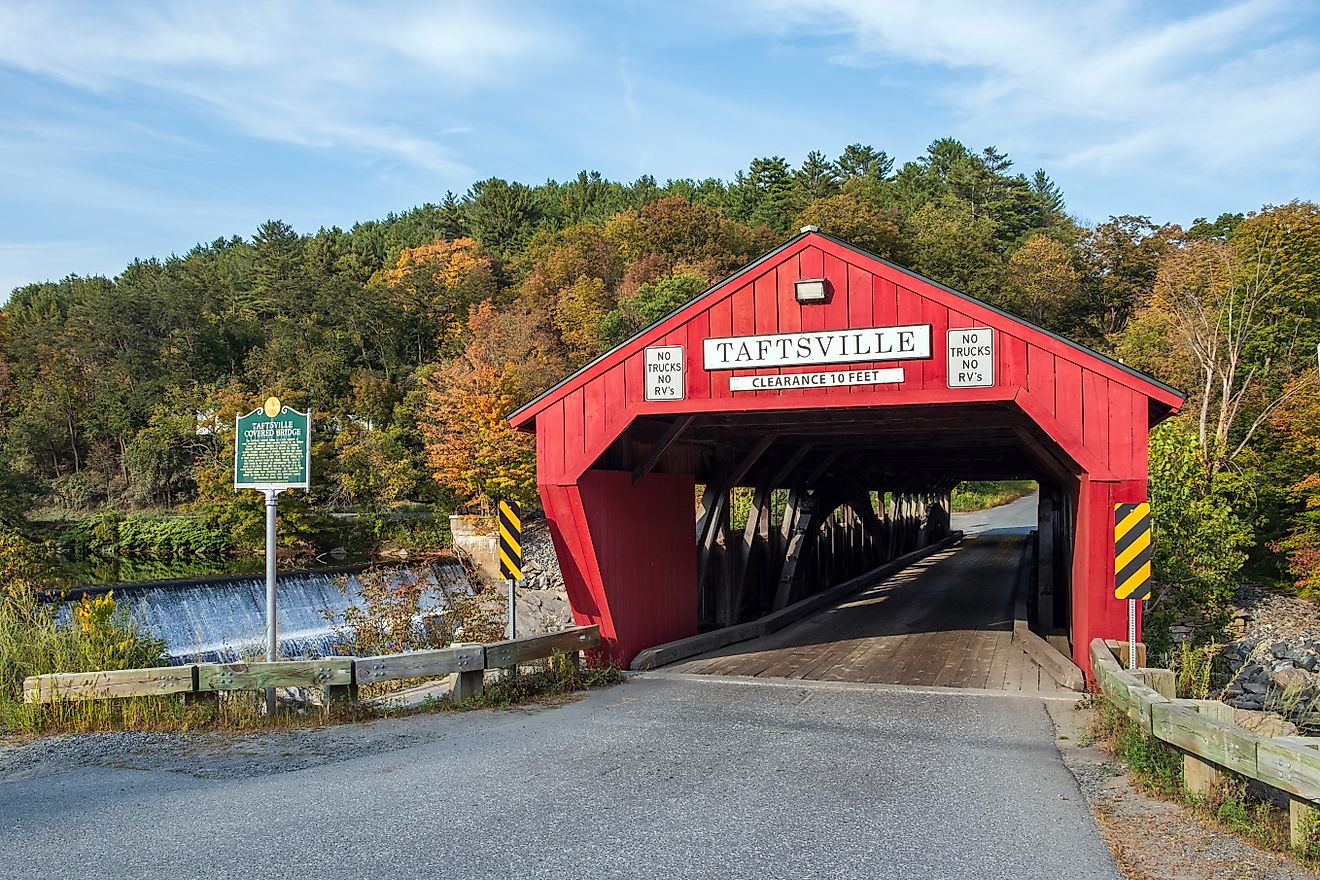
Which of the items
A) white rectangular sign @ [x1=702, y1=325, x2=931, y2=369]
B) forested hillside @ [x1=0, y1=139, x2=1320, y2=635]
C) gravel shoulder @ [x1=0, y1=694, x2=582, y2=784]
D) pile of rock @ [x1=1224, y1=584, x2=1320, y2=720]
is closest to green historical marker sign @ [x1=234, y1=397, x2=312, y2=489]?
gravel shoulder @ [x1=0, y1=694, x2=582, y2=784]

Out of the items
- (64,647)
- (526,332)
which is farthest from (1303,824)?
(526,332)

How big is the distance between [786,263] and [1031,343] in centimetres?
252

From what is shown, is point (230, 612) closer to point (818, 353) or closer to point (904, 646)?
point (904, 646)

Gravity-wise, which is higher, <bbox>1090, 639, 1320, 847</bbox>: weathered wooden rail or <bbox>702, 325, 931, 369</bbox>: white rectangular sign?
<bbox>702, 325, 931, 369</bbox>: white rectangular sign

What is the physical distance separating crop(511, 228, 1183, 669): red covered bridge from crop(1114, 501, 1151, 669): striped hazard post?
0.28 meters

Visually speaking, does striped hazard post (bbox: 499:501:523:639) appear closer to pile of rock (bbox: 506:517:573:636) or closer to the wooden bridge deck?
the wooden bridge deck

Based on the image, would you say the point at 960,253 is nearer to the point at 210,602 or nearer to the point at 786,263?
the point at 210,602

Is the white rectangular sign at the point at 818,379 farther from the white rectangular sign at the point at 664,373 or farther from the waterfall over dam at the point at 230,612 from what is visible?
the waterfall over dam at the point at 230,612

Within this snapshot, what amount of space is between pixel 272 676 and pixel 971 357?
6890 millimetres

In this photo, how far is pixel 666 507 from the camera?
42.9 ft

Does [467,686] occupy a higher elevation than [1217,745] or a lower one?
lower

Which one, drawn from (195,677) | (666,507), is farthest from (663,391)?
(195,677)

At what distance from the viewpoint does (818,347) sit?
1038 centimetres

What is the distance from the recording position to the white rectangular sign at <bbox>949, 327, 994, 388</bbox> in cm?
984
